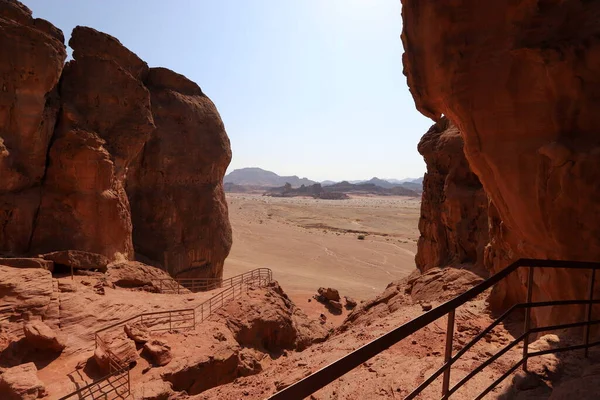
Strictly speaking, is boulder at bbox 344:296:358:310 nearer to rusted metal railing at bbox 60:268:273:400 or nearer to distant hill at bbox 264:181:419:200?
rusted metal railing at bbox 60:268:273:400

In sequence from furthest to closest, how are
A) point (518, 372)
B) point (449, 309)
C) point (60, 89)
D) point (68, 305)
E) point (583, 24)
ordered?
point (60, 89) → point (68, 305) → point (583, 24) → point (518, 372) → point (449, 309)

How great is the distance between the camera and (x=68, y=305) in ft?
34.4

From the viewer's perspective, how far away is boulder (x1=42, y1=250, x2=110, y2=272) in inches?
498

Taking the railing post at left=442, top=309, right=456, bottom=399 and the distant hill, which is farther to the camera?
the distant hill

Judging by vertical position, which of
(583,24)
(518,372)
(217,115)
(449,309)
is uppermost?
(217,115)

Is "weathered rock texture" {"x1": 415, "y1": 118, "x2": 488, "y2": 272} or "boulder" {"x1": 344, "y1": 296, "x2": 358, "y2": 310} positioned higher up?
"weathered rock texture" {"x1": 415, "y1": 118, "x2": 488, "y2": 272}

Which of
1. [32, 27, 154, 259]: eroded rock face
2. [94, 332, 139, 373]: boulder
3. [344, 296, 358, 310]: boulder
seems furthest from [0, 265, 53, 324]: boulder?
[344, 296, 358, 310]: boulder

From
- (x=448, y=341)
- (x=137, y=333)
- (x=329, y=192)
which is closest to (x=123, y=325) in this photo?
(x=137, y=333)

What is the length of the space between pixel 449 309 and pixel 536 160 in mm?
4874

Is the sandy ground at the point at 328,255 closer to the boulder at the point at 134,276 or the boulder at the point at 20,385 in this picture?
the boulder at the point at 134,276

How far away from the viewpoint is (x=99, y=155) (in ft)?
49.6

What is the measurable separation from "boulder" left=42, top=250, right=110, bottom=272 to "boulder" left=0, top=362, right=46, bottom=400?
5.62 metres

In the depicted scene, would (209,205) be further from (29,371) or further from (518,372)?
(518,372)

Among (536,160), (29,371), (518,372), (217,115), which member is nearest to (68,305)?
(29,371)
